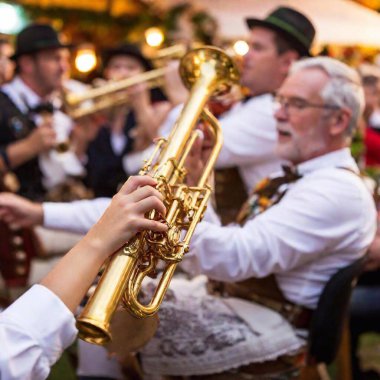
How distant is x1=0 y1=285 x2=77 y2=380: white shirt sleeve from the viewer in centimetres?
102

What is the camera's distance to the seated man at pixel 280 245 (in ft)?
6.31

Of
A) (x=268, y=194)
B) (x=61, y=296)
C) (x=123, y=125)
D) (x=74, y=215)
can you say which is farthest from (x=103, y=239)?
(x=123, y=125)

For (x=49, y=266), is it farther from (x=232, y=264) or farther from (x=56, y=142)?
(x=232, y=264)

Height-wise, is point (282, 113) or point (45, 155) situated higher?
point (282, 113)

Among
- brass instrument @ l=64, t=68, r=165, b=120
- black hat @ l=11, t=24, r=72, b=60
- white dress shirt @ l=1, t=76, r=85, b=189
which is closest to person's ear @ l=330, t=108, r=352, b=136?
white dress shirt @ l=1, t=76, r=85, b=189

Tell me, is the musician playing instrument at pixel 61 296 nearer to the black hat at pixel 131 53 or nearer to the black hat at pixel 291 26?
the black hat at pixel 291 26

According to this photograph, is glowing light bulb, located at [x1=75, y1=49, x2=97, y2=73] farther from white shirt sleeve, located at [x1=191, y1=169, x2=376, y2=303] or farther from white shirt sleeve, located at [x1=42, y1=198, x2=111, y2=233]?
white shirt sleeve, located at [x1=191, y1=169, x2=376, y2=303]

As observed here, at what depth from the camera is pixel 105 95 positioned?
407cm

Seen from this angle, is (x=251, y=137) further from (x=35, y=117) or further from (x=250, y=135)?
(x=35, y=117)

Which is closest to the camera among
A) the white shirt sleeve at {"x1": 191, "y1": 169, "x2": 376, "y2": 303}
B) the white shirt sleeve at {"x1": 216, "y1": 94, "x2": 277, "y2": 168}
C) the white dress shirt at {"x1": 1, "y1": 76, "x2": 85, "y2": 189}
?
the white shirt sleeve at {"x1": 191, "y1": 169, "x2": 376, "y2": 303}

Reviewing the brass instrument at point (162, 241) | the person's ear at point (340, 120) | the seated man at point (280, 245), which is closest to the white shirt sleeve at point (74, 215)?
the seated man at point (280, 245)

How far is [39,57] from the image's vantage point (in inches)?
162

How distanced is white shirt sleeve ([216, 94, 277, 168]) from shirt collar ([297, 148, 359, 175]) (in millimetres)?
643

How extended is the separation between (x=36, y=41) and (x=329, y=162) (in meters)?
2.60
